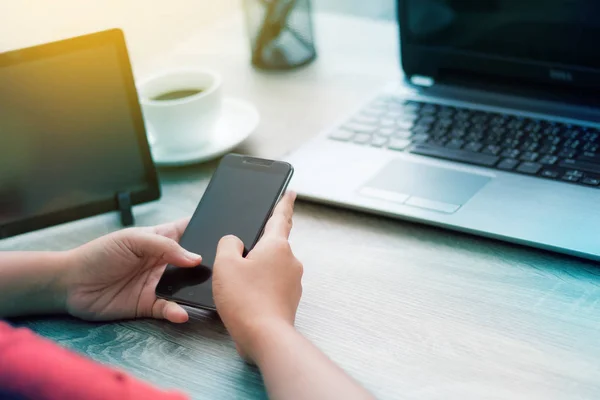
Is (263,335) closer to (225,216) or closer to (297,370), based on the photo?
(297,370)

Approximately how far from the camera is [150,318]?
70 centimetres

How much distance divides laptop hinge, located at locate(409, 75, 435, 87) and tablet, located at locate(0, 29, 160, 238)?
39 cm

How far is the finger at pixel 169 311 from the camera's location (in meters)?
0.67

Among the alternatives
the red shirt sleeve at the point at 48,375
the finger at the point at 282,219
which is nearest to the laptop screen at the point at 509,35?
the finger at the point at 282,219

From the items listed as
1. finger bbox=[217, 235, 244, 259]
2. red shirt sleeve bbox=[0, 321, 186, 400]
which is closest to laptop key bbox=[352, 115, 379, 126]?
finger bbox=[217, 235, 244, 259]

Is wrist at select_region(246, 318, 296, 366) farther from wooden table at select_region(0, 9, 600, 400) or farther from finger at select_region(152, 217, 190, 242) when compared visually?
finger at select_region(152, 217, 190, 242)

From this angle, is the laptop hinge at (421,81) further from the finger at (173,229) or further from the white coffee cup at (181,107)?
the finger at (173,229)

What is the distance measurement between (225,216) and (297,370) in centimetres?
21

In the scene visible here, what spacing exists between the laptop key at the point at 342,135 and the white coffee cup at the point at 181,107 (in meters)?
0.14

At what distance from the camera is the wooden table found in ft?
1.95

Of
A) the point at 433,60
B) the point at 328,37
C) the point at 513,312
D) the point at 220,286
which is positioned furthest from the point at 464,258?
the point at 328,37

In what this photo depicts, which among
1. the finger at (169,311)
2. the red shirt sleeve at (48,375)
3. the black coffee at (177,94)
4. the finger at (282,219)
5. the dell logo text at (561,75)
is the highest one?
the red shirt sleeve at (48,375)

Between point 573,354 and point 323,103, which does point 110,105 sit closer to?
point 323,103

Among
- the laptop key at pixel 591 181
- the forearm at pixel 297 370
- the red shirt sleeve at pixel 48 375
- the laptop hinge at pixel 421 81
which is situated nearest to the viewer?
the red shirt sleeve at pixel 48 375
